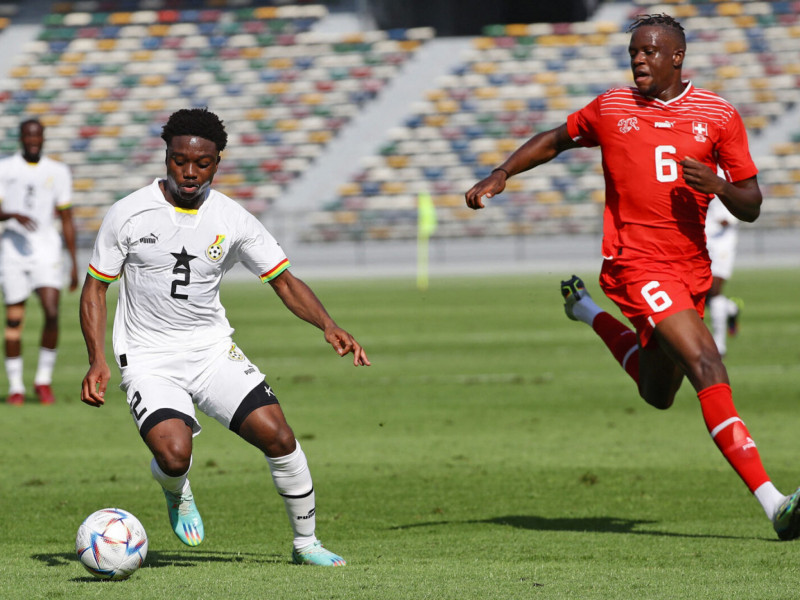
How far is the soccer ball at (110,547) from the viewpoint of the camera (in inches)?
205

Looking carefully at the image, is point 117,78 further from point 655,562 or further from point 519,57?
point 655,562

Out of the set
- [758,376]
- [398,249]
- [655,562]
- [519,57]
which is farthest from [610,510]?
[519,57]

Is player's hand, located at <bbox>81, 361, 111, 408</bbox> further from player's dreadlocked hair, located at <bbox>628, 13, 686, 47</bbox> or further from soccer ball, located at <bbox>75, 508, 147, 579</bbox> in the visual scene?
player's dreadlocked hair, located at <bbox>628, 13, 686, 47</bbox>

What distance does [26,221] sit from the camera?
11703mm

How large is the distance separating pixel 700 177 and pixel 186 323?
246 centimetres

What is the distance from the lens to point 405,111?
128ft

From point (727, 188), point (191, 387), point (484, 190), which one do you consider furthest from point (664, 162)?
point (191, 387)

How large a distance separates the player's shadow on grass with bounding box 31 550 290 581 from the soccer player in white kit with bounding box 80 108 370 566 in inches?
4.3

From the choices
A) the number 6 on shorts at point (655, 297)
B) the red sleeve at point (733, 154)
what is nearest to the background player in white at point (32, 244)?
the number 6 on shorts at point (655, 297)

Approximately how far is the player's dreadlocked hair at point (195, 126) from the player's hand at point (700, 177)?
2117 millimetres

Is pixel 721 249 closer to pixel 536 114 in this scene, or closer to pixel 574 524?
pixel 574 524

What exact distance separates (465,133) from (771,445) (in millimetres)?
29115

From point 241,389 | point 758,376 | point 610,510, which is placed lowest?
point 758,376

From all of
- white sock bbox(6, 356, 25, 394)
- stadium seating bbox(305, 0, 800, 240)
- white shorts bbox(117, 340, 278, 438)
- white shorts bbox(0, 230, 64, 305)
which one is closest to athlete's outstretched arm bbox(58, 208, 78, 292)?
white shorts bbox(0, 230, 64, 305)
